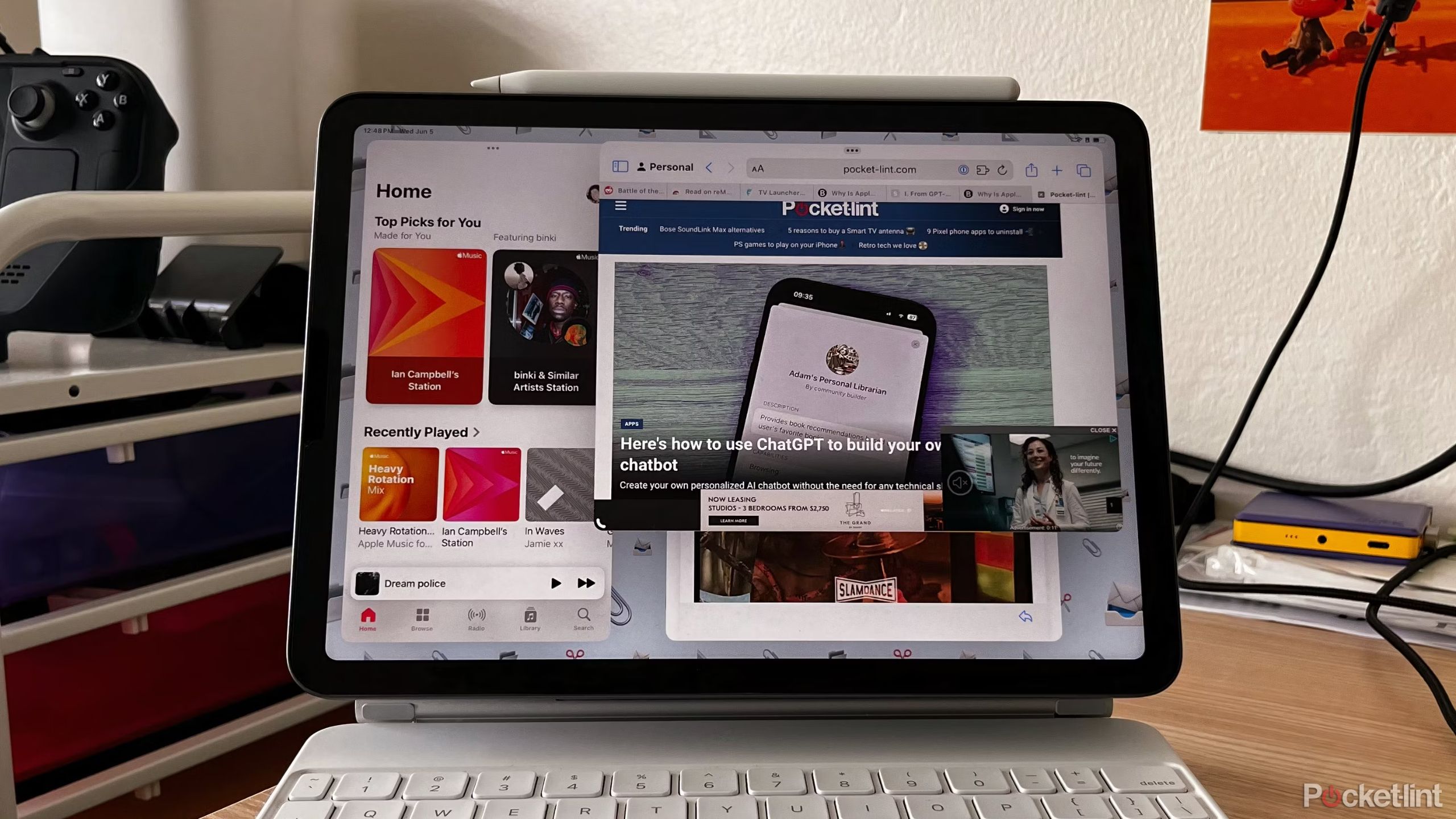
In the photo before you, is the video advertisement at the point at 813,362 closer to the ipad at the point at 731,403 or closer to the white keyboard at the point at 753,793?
the ipad at the point at 731,403

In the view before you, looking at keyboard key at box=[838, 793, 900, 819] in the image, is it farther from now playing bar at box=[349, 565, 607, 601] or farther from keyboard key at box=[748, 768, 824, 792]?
now playing bar at box=[349, 565, 607, 601]

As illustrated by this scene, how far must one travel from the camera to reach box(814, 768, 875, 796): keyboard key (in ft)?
1.18

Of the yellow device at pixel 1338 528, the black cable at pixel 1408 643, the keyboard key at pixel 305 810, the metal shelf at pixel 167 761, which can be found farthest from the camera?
the metal shelf at pixel 167 761

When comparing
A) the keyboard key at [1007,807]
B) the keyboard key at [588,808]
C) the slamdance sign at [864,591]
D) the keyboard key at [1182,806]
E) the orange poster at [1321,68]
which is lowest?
the keyboard key at [588,808]

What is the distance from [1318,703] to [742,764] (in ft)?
1.06

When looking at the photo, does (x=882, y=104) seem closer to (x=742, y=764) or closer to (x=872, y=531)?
(x=872, y=531)

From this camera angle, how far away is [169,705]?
0.84 metres

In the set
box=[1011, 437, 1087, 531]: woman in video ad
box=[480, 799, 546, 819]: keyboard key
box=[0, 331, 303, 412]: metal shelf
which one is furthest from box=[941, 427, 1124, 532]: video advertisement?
box=[0, 331, 303, 412]: metal shelf

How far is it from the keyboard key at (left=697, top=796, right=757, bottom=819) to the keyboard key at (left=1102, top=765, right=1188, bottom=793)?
10 centimetres

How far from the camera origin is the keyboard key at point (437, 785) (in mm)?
358

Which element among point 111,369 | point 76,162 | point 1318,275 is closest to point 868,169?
point 1318,275

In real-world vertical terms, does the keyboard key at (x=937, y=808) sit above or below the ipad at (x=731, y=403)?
below

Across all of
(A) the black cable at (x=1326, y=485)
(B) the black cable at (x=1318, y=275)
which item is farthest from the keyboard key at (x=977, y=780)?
(A) the black cable at (x=1326, y=485)

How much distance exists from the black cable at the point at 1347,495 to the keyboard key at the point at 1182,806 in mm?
218
